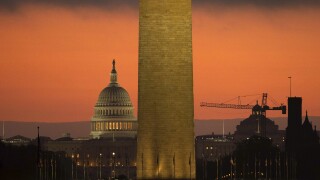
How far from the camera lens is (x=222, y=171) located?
12456cm

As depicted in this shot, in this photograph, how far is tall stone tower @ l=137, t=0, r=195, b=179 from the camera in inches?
2980

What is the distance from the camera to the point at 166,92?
76062mm

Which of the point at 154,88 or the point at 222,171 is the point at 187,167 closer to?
the point at 154,88

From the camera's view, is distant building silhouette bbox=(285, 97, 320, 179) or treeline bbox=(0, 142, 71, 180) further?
distant building silhouette bbox=(285, 97, 320, 179)

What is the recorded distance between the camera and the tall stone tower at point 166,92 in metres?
75.7

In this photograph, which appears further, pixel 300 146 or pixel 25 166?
pixel 300 146

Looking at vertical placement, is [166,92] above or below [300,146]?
above

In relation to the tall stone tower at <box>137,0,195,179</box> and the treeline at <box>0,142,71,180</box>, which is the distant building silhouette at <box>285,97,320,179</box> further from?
the tall stone tower at <box>137,0,195,179</box>

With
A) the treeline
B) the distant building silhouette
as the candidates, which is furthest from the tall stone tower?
the distant building silhouette

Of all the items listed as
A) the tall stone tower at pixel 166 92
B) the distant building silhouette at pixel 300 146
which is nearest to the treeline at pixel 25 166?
the tall stone tower at pixel 166 92

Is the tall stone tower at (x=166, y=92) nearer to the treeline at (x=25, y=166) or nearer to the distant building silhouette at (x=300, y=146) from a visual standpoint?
the treeline at (x=25, y=166)

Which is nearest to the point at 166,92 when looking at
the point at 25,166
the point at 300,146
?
the point at 25,166

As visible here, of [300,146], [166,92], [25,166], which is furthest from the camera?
[300,146]

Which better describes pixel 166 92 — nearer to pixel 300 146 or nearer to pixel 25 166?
pixel 25 166
